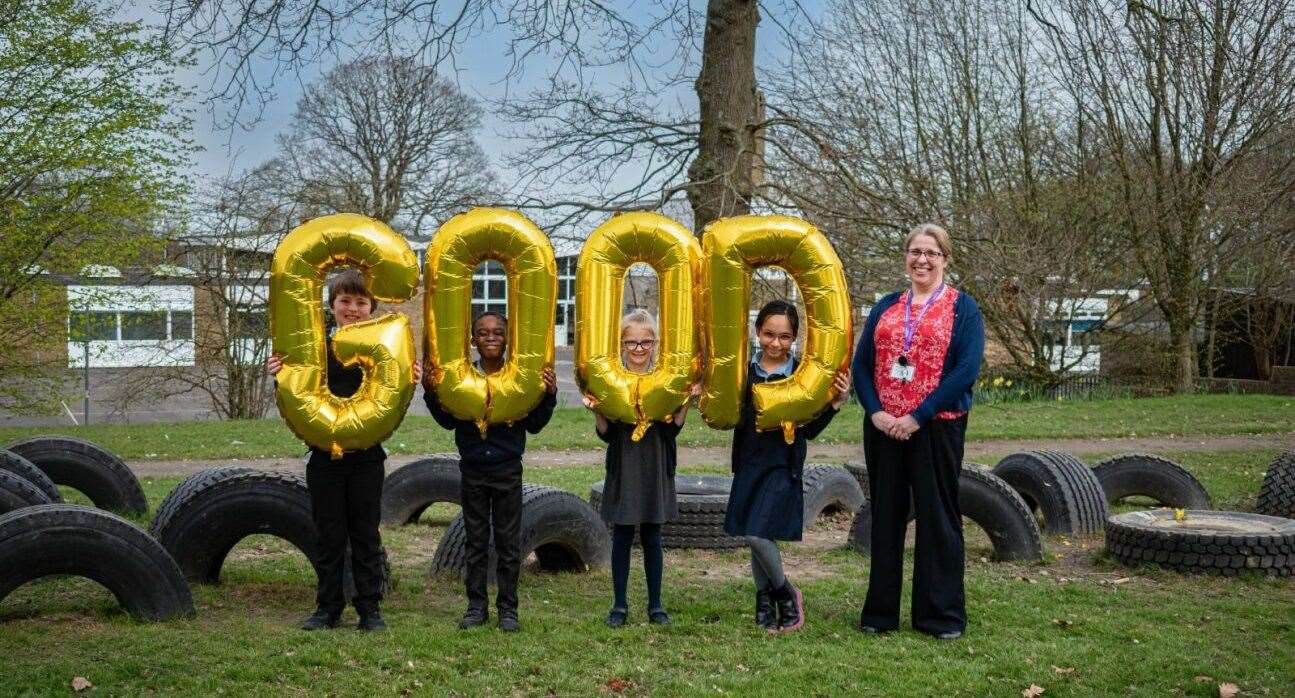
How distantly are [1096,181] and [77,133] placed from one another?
19.5 meters

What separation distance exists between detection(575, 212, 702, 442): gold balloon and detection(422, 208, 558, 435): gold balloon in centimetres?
20

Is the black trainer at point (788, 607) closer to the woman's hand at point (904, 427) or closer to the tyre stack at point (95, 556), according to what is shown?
the woman's hand at point (904, 427)

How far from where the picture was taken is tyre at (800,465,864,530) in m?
9.09

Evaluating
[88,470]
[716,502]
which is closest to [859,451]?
[716,502]

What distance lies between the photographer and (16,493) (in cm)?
684

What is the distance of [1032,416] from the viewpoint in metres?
18.5

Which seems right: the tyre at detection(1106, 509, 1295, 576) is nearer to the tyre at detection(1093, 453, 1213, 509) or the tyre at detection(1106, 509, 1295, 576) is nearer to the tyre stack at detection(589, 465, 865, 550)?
the tyre at detection(1093, 453, 1213, 509)

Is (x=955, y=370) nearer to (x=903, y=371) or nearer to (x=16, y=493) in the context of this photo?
(x=903, y=371)

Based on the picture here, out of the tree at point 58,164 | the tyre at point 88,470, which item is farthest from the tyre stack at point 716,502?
the tree at point 58,164

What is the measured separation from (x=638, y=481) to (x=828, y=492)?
4.19 meters

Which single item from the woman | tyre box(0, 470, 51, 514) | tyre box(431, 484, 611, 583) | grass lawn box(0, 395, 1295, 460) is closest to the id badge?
the woman

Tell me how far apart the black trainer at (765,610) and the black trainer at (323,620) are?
2149 millimetres

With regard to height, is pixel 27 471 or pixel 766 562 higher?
pixel 27 471

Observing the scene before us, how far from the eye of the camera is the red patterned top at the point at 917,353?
5.48 metres
